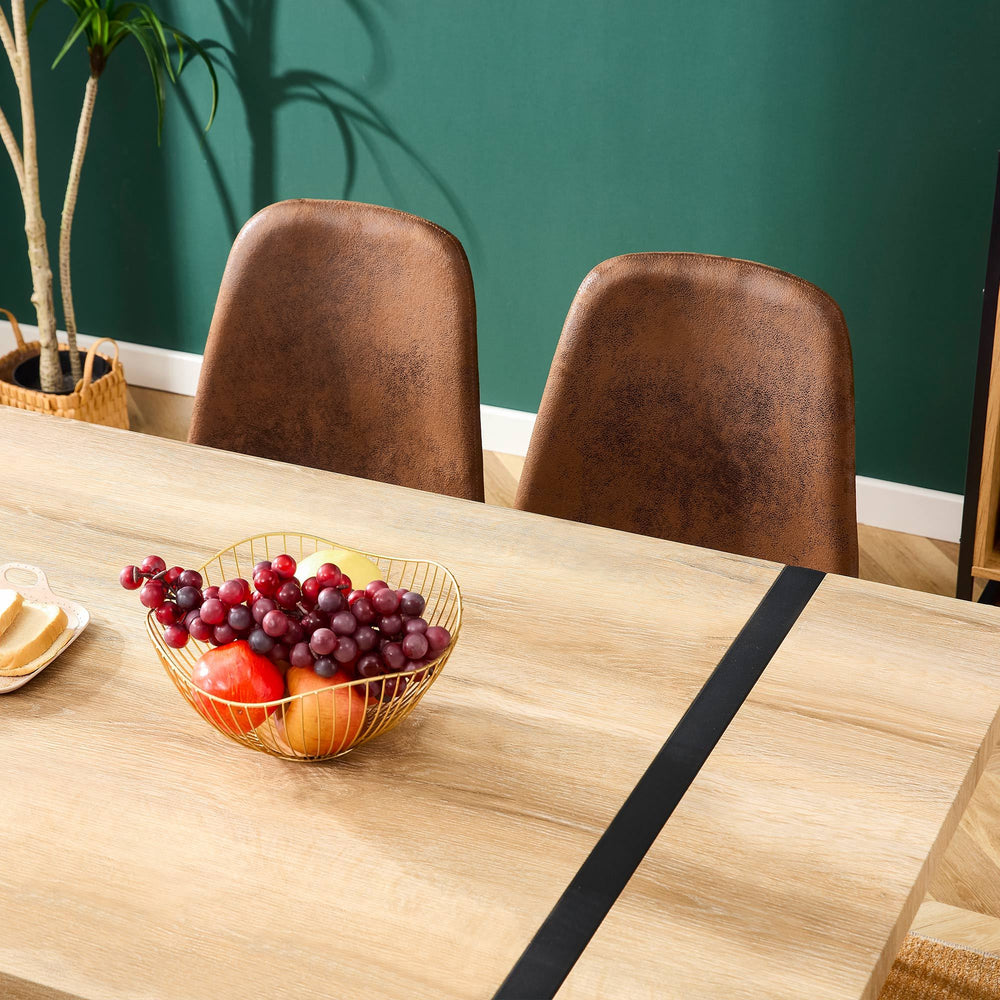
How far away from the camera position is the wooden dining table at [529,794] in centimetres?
76

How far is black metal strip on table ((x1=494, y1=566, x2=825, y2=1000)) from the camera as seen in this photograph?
2.50 feet

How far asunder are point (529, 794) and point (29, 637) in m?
0.42

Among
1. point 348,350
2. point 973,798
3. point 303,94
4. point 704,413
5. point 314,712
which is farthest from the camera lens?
point 303,94


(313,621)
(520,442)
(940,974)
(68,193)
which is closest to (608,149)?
(520,442)

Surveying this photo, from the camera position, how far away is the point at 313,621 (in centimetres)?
88

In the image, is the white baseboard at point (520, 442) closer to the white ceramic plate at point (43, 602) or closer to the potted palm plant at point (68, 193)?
the potted palm plant at point (68, 193)

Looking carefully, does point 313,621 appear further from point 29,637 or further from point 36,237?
point 36,237

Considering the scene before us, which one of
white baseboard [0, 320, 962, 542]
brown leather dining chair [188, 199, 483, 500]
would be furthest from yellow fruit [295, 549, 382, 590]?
white baseboard [0, 320, 962, 542]

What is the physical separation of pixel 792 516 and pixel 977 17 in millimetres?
1312

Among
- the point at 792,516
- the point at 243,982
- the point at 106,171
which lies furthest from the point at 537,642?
the point at 106,171

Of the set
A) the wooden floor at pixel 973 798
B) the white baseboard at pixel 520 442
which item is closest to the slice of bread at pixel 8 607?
the wooden floor at pixel 973 798

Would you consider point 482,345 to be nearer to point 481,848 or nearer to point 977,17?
point 977,17

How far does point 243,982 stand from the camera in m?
0.74

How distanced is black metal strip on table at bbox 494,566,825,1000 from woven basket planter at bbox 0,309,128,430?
5.93ft
